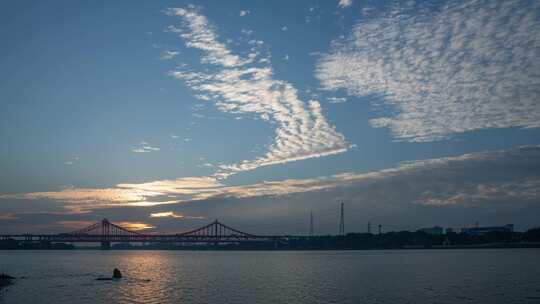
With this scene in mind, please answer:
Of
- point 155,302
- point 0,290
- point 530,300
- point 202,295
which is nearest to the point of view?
point 530,300

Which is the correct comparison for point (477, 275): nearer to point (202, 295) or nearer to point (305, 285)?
point (305, 285)

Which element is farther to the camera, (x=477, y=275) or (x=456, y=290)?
(x=477, y=275)

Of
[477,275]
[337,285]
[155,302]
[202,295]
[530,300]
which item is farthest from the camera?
[477,275]

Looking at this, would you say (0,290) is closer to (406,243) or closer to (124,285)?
(124,285)

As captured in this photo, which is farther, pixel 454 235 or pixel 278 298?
pixel 454 235

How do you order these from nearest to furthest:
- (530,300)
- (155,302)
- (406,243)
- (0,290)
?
(530,300)
(155,302)
(0,290)
(406,243)

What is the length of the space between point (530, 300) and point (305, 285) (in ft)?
56.7

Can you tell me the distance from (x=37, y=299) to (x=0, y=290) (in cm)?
654

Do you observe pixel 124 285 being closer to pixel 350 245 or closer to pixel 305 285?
pixel 305 285

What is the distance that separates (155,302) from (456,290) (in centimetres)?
2065

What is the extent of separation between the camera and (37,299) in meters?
34.5

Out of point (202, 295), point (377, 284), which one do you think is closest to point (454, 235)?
point (377, 284)

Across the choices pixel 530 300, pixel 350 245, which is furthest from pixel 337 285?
pixel 350 245

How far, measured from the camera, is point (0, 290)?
39.0m
